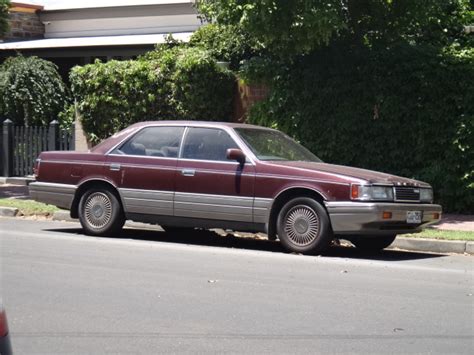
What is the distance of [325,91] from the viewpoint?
53.2 feet

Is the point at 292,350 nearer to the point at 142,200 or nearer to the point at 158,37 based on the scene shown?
the point at 142,200

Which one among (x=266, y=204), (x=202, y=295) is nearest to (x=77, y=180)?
(x=266, y=204)

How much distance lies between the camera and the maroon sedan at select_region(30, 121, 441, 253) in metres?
10.8

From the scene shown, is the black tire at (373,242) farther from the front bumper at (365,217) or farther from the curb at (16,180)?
the curb at (16,180)

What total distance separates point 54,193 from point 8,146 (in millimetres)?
9526

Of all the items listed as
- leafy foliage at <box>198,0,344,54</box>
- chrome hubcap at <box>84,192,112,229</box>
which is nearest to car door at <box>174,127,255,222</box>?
chrome hubcap at <box>84,192,112,229</box>

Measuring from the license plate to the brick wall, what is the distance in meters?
18.3

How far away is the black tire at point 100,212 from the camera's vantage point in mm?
12250

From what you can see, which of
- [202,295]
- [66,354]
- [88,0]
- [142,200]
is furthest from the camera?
[88,0]

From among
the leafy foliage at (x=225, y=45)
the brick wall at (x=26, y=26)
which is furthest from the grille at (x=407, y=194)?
the brick wall at (x=26, y=26)

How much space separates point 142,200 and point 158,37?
476 inches

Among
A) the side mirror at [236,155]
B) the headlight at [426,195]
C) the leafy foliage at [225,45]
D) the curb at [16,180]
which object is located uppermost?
the leafy foliage at [225,45]

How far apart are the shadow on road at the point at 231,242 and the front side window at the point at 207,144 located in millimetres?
1293

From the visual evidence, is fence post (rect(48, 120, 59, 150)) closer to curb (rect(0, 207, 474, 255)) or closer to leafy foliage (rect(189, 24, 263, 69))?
leafy foliage (rect(189, 24, 263, 69))
